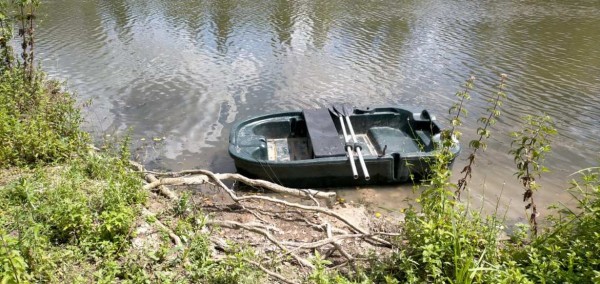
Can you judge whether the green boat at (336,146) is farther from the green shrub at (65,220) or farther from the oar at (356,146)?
the green shrub at (65,220)

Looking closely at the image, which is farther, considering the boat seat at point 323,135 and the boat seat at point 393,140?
the boat seat at point 393,140

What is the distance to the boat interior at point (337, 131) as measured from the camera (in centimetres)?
789

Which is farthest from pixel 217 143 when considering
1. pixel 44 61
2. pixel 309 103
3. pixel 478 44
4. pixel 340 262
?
pixel 478 44

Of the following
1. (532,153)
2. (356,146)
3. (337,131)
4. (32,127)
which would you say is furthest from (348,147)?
(32,127)

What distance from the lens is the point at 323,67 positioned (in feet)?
43.4

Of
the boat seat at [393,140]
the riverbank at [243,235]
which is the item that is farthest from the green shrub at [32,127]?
the boat seat at [393,140]

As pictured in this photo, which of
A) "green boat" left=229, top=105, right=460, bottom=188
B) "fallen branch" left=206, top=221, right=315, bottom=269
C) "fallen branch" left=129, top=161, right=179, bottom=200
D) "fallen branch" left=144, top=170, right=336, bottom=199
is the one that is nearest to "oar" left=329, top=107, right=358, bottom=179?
"green boat" left=229, top=105, right=460, bottom=188

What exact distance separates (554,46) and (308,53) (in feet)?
24.6

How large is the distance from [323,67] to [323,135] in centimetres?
591

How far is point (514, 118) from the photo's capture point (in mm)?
9969

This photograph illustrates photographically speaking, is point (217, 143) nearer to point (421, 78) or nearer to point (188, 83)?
point (188, 83)

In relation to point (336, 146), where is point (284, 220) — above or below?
below

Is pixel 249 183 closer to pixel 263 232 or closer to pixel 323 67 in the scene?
pixel 263 232

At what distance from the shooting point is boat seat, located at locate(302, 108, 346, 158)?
7.18 metres
